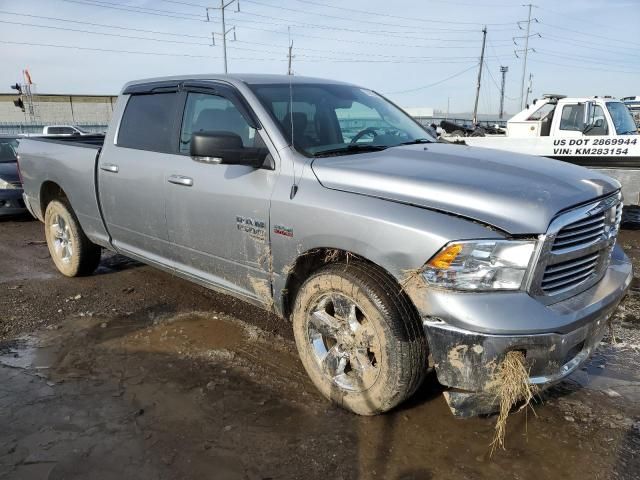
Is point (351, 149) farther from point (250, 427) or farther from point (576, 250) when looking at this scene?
point (250, 427)

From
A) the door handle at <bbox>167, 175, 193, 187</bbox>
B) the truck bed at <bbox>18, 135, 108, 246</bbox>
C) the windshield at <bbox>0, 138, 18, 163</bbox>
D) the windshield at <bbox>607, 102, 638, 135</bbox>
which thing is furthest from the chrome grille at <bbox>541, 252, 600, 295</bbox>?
the windshield at <bbox>0, 138, 18, 163</bbox>

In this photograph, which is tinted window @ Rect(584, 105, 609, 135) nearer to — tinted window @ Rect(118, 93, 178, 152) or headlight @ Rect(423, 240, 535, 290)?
tinted window @ Rect(118, 93, 178, 152)

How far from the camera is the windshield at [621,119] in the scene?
9.17 m

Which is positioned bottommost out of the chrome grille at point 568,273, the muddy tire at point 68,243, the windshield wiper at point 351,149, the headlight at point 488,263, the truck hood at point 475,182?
the muddy tire at point 68,243

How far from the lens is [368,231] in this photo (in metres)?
2.57

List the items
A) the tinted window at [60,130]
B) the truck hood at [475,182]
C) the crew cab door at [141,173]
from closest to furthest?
1. the truck hood at [475,182]
2. the crew cab door at [141,173]
3. the tinted window at [60,130]

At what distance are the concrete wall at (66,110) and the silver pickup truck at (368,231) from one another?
39149 mm

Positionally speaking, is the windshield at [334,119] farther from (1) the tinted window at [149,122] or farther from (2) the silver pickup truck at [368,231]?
(1) the tinted window at [149,122]

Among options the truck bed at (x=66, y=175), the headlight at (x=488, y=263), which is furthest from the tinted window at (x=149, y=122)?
the headlight at (x=488, y=263)

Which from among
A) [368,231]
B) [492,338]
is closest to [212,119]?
[368,231]

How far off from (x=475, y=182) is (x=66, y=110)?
4389 cm

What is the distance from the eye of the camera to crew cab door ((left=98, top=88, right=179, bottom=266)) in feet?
12.9

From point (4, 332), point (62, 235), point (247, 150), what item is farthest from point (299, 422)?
point (62, 235)

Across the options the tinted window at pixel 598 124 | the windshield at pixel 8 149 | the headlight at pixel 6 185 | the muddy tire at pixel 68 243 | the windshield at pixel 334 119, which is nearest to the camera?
the windshield at pixel 334 119
